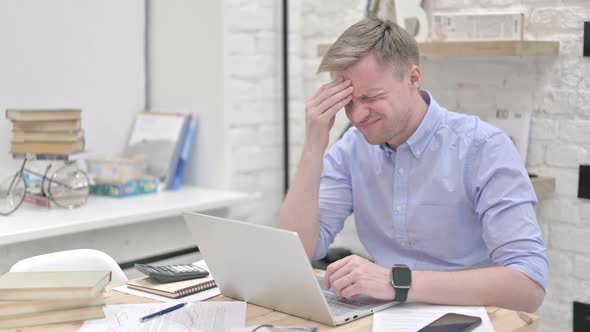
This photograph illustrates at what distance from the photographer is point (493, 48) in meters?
2.52

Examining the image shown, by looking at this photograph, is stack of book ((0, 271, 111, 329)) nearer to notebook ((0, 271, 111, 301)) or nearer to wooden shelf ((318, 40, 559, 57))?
notebook ((0, 271, 111, 301))

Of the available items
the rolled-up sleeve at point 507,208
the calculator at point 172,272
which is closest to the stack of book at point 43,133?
the calculator at point 172,272

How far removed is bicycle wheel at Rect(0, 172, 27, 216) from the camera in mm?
2723

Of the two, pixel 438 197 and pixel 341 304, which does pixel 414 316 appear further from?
pixel 438 197

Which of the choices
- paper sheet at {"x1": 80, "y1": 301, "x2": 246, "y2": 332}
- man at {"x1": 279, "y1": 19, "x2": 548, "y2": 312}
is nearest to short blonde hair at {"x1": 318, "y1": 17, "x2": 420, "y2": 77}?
man at {"x1": 279, "y1": 19, "x2": 548, "y2": 312}

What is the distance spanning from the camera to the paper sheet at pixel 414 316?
1.55 meters

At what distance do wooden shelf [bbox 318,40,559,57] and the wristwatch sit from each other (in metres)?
1.06

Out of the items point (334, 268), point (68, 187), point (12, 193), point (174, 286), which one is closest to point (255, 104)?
point (68, 187)

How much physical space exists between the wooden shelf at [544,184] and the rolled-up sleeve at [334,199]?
2.26 feet

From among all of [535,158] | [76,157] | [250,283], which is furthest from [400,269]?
[76,157]

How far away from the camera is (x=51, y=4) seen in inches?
119

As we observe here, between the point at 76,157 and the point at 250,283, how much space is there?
1.34 metres

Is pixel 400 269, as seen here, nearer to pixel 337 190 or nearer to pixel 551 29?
pixel 337 190

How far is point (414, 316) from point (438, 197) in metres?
0.46
